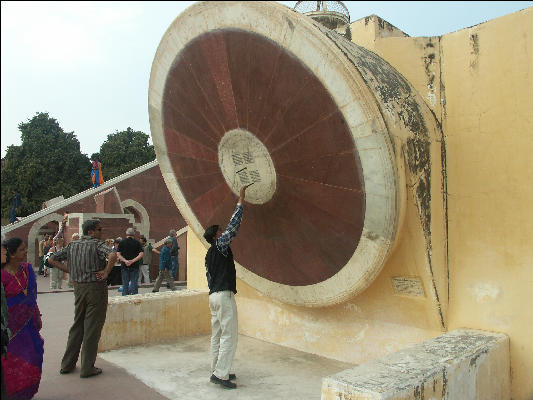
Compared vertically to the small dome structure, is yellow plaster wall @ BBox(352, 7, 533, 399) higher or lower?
lower

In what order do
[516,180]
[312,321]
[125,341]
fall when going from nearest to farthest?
[516,180]
[312,321]
[125,341]

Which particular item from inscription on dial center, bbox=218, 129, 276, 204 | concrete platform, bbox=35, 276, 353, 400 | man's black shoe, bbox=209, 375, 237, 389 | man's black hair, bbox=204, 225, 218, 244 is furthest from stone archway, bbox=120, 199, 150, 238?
man's black shoe, bbox=209, 375, 237, 389

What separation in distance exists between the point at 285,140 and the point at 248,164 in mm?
643

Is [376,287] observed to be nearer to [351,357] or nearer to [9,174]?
[351,357]

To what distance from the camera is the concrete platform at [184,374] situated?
13.6 feet

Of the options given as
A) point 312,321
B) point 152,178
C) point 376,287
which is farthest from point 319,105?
point 152,178

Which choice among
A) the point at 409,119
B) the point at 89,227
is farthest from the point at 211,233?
the point at 409,119

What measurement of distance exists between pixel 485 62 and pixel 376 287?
2299 mm

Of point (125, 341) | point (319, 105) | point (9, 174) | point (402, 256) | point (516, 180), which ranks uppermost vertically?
point (9, 174)

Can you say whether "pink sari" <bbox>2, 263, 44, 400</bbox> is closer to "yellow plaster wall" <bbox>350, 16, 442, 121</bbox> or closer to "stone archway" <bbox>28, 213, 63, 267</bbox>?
"yellow plaster wall" <bbox>350, 16, 442, 121</bbox>

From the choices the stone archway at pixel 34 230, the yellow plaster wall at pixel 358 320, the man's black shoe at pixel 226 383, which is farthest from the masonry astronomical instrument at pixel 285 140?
the stone archway at pixel 34 230

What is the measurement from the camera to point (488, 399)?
349 cm

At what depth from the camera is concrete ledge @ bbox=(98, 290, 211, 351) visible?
5.73m

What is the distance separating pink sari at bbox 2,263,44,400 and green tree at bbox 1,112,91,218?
1198 inches
